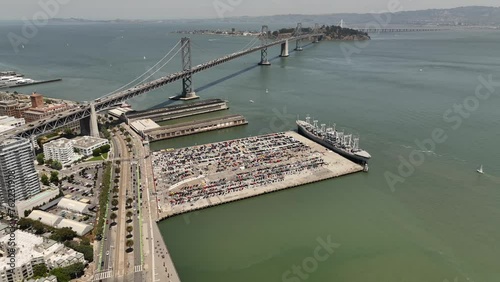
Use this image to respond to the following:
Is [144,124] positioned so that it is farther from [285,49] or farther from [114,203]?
[285,49]

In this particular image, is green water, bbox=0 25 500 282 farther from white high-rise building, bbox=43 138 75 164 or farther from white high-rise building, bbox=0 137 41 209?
white high-rise building, bbox=0 137 41 209

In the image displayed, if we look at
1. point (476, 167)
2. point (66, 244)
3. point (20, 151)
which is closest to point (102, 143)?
point (20, 151)

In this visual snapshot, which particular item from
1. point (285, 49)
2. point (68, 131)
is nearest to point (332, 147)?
point (68, 131)

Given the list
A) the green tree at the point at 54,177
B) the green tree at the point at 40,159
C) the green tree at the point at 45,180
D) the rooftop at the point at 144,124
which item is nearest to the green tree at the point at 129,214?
the green tree at the point at 54,177

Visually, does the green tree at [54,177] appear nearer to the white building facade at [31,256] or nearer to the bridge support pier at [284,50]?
the white building facade at [31,256]

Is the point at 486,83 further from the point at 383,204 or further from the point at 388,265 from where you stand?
the point at 388,265
